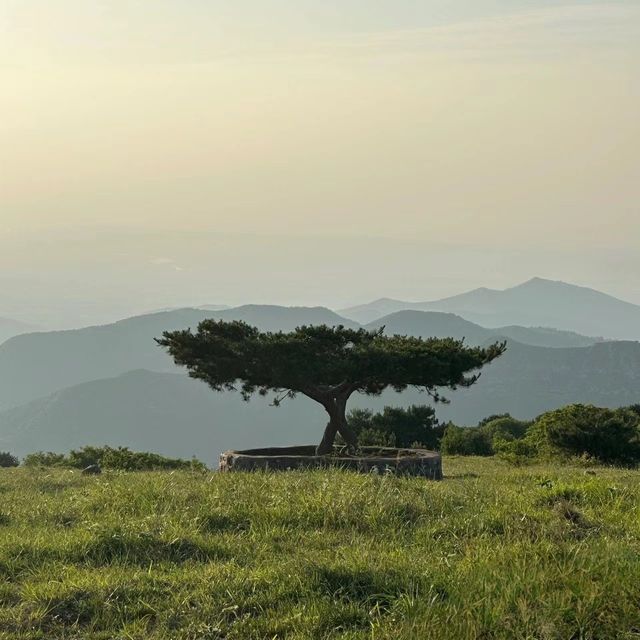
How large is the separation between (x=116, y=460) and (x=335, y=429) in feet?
40.5

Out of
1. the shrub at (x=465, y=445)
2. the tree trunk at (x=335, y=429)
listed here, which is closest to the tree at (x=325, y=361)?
the tree trunk at (x=335, y=429)

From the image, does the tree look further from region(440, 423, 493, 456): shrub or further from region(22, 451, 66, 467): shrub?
region(22, 451, 66, 467): shrub

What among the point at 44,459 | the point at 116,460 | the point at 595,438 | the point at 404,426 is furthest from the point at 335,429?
the point at 404,426

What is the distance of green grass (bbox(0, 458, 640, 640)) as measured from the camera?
5.63 m

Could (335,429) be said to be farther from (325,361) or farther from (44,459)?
(44,459)

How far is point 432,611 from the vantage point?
555 centimetres

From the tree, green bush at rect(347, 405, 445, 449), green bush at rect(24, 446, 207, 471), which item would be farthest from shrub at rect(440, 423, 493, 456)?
the tree

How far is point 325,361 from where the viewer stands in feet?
80.9

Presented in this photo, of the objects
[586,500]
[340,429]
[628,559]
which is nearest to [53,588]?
[628,559]

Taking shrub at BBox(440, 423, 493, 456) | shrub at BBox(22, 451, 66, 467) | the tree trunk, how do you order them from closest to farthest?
the tree trunk, shrub at BBox(22, 451, 66, 467), shrub at BBox(440, 423, 493, 456)

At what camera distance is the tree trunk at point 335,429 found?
2458cm

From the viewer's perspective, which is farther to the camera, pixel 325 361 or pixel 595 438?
pixel 595 438

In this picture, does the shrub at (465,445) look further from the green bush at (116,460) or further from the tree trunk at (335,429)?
the tree trunk at (335,429)

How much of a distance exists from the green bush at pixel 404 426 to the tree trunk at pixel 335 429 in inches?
873
